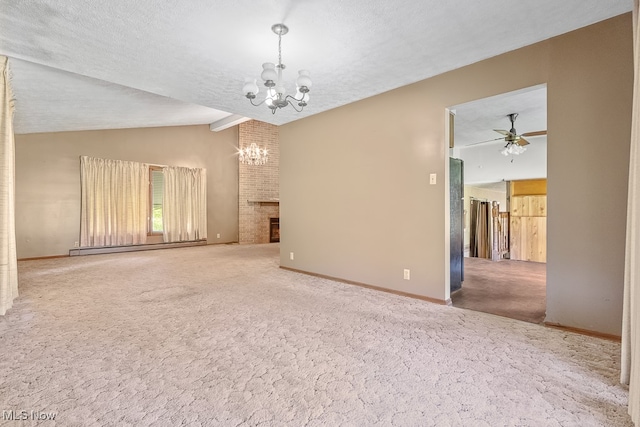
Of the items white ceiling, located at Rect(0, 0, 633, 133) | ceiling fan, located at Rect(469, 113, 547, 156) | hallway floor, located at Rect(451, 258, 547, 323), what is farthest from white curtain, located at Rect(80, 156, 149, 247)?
ceiling fan, located at Rect(469, 113, 547, 156)

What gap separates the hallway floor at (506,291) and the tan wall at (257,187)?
6511mm

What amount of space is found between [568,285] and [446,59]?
2374mm

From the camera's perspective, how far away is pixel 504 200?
898 cm

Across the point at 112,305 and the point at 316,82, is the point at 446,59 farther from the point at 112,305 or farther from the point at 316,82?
Answer: the point at 112,305

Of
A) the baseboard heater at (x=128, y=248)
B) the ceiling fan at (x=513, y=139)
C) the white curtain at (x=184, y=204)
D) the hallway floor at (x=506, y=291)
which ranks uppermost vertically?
the ceiling fan at (x=513, y=139)

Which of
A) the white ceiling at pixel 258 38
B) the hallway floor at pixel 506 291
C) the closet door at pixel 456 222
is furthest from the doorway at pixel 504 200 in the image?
the white ceiling at pixel 258 38

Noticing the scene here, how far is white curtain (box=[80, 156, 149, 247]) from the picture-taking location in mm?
6926

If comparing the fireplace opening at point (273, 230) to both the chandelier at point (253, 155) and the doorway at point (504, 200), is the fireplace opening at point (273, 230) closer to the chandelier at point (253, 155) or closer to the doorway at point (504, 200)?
the chandelier at point (253, 155)

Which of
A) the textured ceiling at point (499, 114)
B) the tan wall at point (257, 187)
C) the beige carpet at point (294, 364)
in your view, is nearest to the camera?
the beige carpet at point (294, 364)

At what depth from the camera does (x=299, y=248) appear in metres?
5.08

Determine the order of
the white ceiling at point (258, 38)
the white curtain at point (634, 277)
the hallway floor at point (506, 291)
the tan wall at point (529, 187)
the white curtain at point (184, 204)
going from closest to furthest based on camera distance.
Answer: the white curtain at point (634, 277), the white ceiling at point (258, 38), the hallway floor at point (506, 291), the tan wall at point (529, 187), the white curtain at point (184, 204)

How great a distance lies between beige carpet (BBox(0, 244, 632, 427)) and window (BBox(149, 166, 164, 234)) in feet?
15.1

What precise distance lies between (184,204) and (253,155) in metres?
2.56

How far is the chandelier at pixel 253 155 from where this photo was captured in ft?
31.1
